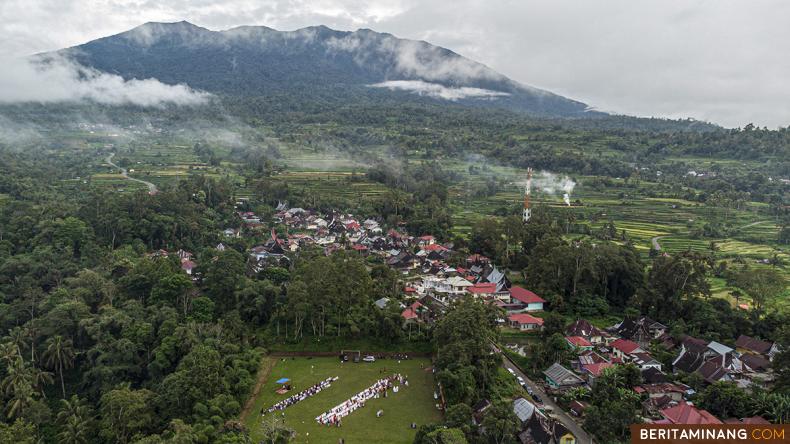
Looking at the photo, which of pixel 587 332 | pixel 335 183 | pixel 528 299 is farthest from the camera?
pixel 335 183

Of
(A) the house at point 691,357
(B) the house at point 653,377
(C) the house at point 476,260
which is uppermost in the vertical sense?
(A) the house at point 691,357

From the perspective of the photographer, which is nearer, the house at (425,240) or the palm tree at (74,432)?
the palm tree at (74,432)

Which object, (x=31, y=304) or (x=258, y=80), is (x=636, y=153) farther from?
(x=258, y=80)

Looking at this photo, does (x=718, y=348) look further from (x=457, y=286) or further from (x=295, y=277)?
(x=295, y=277)

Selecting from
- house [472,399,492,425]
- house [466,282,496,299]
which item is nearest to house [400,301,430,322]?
house [466,282,496,299]

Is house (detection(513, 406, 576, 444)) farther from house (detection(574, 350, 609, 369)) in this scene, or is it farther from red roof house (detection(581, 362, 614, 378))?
house (detection(574, 350, 609, 369))

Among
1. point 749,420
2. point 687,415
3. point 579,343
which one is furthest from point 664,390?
point 579,343

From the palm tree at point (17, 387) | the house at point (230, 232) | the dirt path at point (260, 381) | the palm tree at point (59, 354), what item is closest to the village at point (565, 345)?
the house at point (230, 232)

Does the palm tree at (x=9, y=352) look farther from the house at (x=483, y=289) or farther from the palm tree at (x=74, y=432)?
the house at (x=483, y=289)
